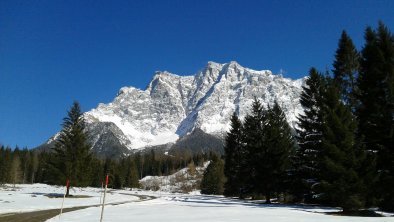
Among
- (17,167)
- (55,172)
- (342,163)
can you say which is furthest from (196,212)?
(17,167)

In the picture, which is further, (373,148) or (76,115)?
(76,115)

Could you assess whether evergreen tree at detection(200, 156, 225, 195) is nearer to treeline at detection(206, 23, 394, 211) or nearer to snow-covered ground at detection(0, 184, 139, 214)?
snow-covered ground at detection(0, 184, 139, 214)

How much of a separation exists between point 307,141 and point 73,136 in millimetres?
31971

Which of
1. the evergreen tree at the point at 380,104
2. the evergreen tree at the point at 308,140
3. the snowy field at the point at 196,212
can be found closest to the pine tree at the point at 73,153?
the snowy field at the point at 196,212

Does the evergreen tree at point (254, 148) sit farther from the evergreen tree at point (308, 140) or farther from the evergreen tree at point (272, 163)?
the evergreen tree at point (308, 140)

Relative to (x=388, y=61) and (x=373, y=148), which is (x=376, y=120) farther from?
(x=388, y=61)

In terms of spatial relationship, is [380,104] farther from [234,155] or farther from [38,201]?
[38,201]

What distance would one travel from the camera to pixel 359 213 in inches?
996

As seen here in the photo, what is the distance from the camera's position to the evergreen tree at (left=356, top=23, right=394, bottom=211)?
29109mm

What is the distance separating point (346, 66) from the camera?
4053 centimetres

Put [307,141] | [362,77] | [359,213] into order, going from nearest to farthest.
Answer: [359,213] < [362,77] < [307,141]

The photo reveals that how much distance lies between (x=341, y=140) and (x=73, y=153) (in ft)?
123

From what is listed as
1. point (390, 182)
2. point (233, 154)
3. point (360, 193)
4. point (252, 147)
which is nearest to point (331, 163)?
point (360, 193)

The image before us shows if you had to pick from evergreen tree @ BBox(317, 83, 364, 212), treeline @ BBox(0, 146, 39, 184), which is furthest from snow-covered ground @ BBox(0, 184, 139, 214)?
treeline @ BBox(0, 146, 39, 184)
